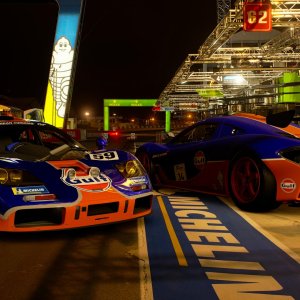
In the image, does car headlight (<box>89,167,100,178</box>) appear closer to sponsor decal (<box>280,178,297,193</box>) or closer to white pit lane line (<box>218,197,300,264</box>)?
white pit lane line (<box>218,197,300,264</box>)

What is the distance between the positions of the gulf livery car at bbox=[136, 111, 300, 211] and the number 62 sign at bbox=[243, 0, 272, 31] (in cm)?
754

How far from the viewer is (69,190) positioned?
14.7 feet

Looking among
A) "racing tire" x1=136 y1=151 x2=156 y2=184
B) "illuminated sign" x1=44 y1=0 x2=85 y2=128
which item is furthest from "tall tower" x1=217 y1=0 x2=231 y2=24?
"racing tire" x1=136 y1=151 x2=156 y2=184

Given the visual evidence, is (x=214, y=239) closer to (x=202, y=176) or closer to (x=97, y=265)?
(x=97, y=265)

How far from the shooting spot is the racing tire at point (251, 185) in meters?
5.57

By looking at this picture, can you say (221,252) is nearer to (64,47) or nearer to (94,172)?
(94,172)

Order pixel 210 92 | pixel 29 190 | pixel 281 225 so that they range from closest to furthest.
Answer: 1. pixel 29 190
2. pixel 281 225
3. pixel 210 92

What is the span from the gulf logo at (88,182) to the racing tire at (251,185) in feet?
6.57

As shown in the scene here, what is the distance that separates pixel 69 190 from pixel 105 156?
829mm

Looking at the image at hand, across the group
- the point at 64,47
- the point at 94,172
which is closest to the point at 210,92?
the point at 64,47

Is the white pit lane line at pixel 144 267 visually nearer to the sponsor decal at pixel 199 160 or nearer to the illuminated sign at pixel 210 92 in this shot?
the sponsor decal at pixel 199 160

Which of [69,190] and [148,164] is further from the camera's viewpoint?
[148,164]

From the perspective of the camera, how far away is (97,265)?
3918mm

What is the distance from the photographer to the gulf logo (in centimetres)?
455
